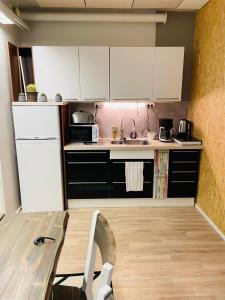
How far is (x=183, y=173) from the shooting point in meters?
3.39

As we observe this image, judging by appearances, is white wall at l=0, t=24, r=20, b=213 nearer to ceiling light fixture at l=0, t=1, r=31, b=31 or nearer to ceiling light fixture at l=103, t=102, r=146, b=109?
ceiling light fixture at l=0, t=1, r=31, b=31

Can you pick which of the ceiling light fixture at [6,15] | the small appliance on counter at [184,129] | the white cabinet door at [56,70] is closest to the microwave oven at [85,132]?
the white cabinet door at [56,70]

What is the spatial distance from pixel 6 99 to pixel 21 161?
0.82 meters

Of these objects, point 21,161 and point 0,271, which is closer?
point 0,271

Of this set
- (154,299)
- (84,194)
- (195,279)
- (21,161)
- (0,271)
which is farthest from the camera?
(84,194)

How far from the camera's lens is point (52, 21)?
3.48 metres

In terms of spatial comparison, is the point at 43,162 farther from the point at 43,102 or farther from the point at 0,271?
the point at 0,271

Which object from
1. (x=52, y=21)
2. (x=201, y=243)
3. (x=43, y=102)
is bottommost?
(x=201, y=243)

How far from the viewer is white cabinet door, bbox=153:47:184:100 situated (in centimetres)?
328

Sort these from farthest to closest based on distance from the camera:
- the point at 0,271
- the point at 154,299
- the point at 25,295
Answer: the point at 154,299 → the point at 0,271 → the point at 25,295

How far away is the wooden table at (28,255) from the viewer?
3.20 ft

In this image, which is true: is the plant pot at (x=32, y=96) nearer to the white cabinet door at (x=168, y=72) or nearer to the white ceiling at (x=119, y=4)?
the white ceiling at (x=119, y=4)

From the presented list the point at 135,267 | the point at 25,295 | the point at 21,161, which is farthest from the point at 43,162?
the point at 25,295

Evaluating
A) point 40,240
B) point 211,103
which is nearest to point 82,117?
point 211,103
